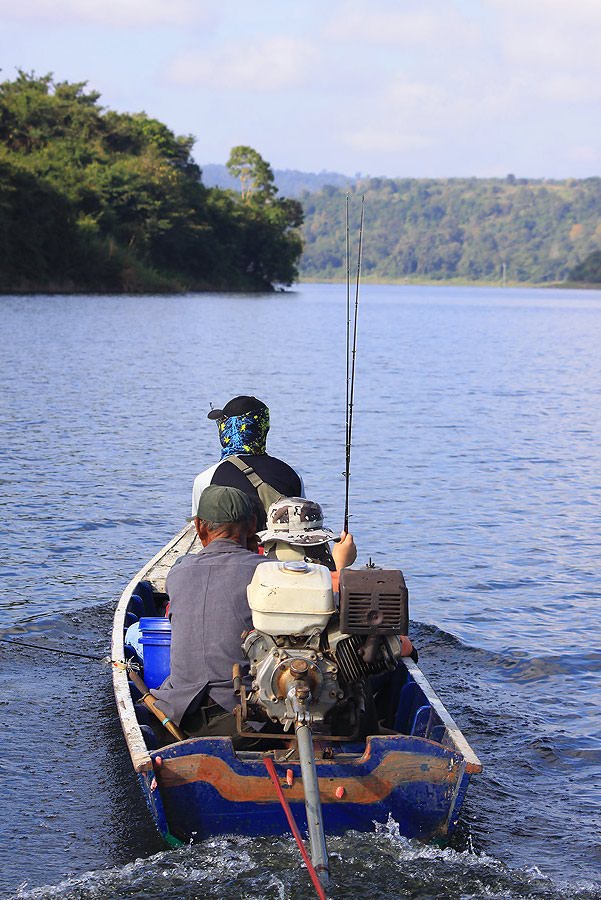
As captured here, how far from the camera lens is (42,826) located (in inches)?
256

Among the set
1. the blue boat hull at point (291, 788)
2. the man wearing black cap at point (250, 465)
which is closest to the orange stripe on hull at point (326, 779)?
the blue boat hull at point (291, 788)

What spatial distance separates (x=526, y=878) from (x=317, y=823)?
1747 mm

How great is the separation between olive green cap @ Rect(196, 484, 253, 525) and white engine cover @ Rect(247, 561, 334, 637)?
1.81 ft

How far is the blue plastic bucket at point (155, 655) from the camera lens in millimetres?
6891

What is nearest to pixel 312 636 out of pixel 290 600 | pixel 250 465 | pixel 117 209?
pixel 290 600

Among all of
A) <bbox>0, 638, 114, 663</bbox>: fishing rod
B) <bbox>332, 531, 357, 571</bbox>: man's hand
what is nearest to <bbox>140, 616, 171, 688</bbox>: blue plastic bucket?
<bbox>332, 531, 357, 571</bbox>: man's hand

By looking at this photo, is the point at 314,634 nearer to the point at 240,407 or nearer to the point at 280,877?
the point at 280,877

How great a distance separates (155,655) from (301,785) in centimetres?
161

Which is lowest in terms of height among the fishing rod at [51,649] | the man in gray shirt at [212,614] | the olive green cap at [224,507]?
the fishing rod at [51,649]

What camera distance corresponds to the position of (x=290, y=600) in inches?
208

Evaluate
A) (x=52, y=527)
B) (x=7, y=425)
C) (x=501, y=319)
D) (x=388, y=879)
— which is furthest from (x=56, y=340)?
(x=501, y=319)

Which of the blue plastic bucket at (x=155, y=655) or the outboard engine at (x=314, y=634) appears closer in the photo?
the outboard engine at (x=314, y=634)

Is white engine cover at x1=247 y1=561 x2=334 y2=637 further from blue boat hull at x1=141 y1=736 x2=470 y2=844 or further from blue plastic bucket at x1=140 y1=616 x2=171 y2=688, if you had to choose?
blue plastic bucket at x1=140 y1=616 x2=171 y2=688

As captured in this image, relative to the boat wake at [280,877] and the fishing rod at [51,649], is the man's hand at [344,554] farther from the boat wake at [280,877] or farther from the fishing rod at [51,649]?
the fishing rod at [51,649]
